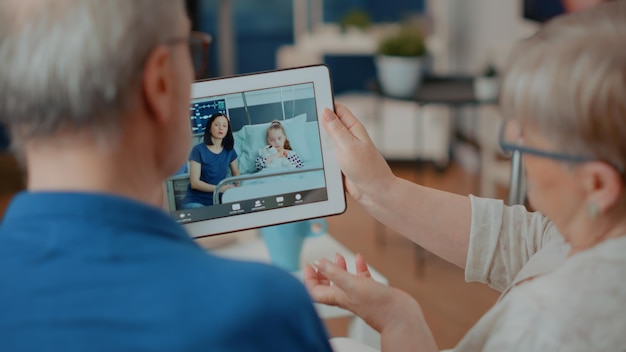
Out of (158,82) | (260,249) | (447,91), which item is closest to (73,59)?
(158,82)

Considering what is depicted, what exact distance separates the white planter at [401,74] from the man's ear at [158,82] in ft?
8.19

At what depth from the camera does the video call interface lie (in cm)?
138

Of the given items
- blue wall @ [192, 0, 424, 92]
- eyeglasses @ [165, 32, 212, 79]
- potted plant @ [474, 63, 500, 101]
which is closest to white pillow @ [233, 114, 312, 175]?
eyeglasses @ [165, 32, 212, 79]

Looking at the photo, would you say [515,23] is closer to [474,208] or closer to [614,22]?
[474,208]

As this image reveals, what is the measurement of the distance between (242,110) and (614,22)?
630 mm

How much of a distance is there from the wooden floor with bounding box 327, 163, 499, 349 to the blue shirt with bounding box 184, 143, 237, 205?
0.96 m

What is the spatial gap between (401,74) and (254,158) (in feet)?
6.61

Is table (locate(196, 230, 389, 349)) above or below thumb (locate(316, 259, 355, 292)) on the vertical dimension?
below

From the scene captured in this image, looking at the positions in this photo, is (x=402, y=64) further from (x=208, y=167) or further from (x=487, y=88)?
(x=208, y=167)

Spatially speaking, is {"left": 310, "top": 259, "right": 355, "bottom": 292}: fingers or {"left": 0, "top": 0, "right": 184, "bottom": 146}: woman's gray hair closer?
{"left": 0, "top": 0, "right": 184, "bottom": 146}: woman's gray hair

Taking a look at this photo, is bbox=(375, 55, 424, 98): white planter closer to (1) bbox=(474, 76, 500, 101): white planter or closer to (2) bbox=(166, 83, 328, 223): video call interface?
(1) bbox=(474, 76, 500, 101): white planter

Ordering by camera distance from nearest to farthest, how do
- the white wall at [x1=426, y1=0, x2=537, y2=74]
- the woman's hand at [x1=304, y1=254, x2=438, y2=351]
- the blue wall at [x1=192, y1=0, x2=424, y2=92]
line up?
→ the woman's hand at [x1=304, y1=254, x2=438, y2=351], the white wall at [x1=426, y1=0, x2=537, y2=74], the blue wall at [x1=192, y1=0, x2=424, y2=92]

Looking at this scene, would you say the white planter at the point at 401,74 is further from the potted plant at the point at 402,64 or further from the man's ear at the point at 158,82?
the man's ear at the point at 158,82

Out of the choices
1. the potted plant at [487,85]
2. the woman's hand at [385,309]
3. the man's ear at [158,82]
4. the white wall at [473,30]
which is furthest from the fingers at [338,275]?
the white wall at [473,30]
